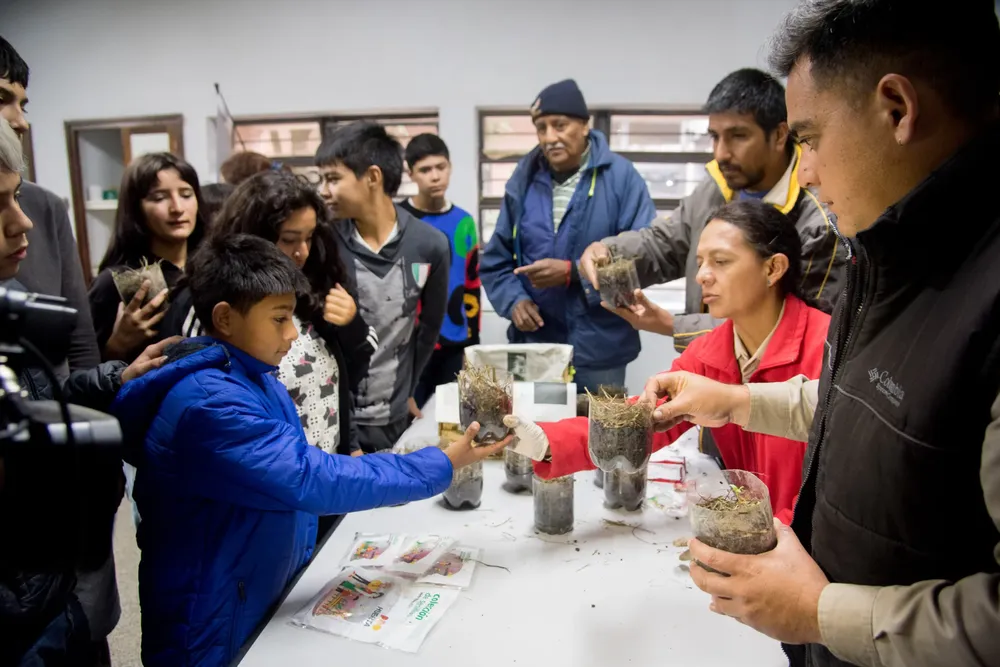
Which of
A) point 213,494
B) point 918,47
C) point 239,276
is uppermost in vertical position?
point 918,47

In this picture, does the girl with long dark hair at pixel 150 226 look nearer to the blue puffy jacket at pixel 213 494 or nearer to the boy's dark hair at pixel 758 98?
the blue puffy jacket at pixel 213 494

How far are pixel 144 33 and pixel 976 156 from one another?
19.0 ft

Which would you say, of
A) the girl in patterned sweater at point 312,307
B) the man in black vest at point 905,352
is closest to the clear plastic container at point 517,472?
the girl in patterned sweater at point 312,307

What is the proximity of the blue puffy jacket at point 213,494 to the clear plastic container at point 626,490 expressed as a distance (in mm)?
621

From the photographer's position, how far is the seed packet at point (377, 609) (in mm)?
1229

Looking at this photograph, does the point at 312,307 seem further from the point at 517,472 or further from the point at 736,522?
the point at 736,522

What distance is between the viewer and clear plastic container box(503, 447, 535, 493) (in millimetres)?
1846

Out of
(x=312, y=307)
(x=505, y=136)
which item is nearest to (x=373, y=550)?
(x=312, y=307)

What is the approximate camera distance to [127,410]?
136cm

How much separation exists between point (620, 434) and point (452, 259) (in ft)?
7.41

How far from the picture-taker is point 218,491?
1.36 metres

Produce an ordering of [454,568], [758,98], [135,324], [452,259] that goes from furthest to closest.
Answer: [452,259], [758,98], [135,324], [454,568]

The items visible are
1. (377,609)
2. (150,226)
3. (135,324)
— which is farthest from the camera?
(150,226)

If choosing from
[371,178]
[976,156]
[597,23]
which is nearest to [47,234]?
[371,178]
